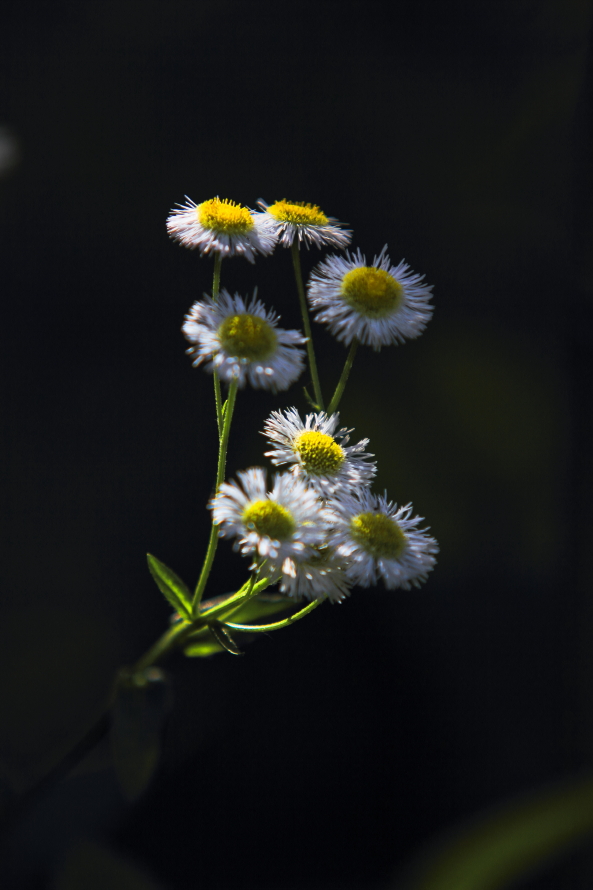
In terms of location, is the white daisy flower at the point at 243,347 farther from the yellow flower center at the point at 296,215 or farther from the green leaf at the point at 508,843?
the green leaf at the point at 508,843

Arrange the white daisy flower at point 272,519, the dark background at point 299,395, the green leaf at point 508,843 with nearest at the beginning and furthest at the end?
the white daisy flower at point 272,519 → the green leaf at point 508,843 → the dark background at point 299,395

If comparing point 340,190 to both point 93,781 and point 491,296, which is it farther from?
point 93,781

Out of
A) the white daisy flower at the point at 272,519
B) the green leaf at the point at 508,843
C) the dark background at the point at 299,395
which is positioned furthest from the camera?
the dark background at the point at 299,395

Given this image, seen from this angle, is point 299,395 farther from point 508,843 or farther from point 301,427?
point 508,843

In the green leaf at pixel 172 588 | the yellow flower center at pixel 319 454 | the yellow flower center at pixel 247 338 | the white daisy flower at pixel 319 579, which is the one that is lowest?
the green leaf at pixel 172 588

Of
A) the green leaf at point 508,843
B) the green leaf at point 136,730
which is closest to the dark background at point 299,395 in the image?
the green leaf at point 508,843

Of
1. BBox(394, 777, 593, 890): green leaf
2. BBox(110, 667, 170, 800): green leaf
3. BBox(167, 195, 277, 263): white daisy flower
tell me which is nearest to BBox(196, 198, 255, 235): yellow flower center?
BBox(167, 195, 277, 263): white daisy flower

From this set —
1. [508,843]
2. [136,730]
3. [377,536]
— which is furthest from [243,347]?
[508,843]
